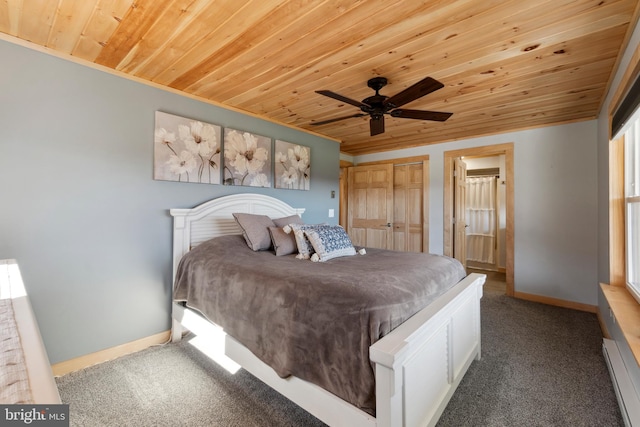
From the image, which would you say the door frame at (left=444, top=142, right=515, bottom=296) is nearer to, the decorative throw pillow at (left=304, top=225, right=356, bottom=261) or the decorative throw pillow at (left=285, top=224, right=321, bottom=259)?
the decorative throw pillow at (left=304, top=225, right=356, bottom=261)

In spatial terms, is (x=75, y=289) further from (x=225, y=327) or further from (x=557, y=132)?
(x=557, y=132)

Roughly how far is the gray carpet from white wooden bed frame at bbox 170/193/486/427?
194mm

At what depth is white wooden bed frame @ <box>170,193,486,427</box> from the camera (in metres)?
1.12

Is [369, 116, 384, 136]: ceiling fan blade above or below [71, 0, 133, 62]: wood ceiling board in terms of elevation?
below

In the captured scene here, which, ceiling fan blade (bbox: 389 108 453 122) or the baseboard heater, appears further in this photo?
ceiling fan blade (bbox: 389 108 453 122)

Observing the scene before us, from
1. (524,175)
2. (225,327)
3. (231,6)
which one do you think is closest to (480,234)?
(524,175)

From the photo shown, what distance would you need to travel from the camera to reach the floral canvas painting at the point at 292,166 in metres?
3.49

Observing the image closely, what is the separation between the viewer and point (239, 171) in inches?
121

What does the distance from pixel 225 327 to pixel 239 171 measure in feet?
5.64

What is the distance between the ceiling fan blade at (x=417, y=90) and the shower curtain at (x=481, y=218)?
4.18 metres

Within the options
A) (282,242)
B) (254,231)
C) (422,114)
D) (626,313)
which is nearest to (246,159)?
(254,231)

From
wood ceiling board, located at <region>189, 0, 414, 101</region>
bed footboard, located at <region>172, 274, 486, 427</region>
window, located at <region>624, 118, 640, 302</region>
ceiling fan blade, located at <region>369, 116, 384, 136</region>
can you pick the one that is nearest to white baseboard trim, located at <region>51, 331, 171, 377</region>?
bed footboard, located at <region>172, 274, 486, 427</region>

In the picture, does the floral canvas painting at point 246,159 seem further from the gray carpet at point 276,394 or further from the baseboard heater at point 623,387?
the baseboard heater at point 623,387

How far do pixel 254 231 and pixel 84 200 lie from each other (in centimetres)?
128
